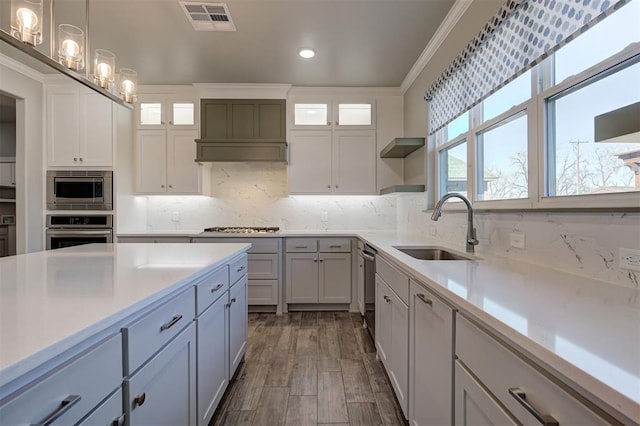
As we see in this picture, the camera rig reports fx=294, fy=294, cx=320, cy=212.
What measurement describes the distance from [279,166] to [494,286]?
328 centimetres

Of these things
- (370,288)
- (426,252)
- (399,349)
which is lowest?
(399,349)

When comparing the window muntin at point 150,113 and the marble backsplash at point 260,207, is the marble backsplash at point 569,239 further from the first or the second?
the window muntin at point 150,113

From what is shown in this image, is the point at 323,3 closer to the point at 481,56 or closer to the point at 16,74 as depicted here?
the point at 481,56

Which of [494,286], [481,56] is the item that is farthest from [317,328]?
[481,56]

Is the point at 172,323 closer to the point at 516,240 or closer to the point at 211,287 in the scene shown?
the point at 211,287

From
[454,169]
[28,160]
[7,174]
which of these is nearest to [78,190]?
[28,160]

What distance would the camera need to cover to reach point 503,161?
179cm

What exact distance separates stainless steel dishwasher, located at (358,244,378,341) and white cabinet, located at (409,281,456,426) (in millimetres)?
982

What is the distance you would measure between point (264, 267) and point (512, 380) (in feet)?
9.65

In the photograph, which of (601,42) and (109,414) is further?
(601,42)

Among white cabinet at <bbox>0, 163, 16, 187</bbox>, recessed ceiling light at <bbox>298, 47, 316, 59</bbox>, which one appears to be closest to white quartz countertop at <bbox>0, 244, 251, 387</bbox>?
recessed ceiling light at <bbox>298, 47, 316, 59</bbox>

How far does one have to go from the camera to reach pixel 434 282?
3.64ft

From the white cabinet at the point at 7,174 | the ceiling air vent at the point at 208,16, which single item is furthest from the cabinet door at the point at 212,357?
the white cabinet at the point at 7,174

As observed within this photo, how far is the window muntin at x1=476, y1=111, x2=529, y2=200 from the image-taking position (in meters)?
1.61
